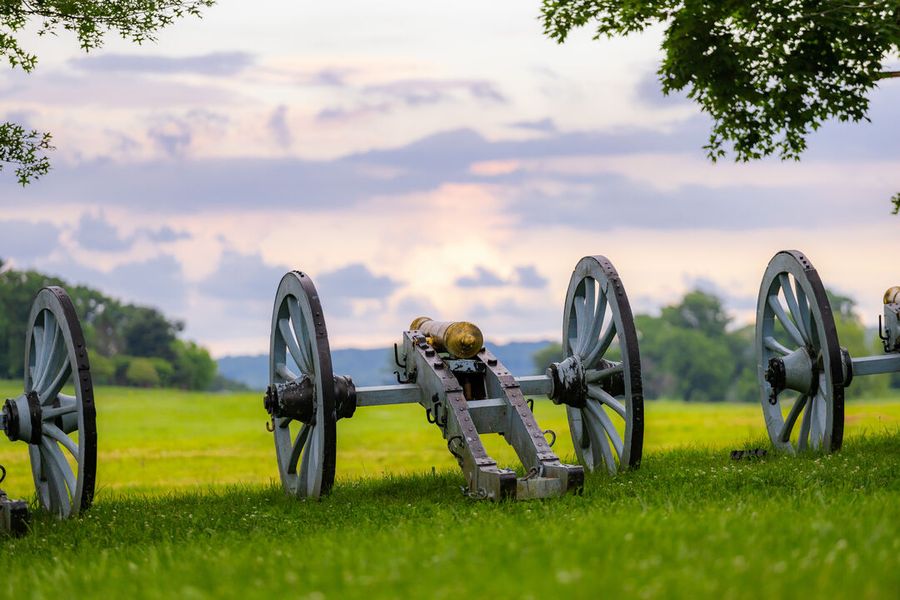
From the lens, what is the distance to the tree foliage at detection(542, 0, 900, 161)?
14.8m

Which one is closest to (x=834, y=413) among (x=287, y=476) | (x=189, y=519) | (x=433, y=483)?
(x=433, y=483)

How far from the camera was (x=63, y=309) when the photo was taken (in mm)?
10641

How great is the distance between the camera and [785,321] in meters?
12.9

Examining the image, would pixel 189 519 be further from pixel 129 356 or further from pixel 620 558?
pixel 129 356

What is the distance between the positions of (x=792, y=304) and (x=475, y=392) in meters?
3.52

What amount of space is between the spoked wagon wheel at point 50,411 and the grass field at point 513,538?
14.4 inches

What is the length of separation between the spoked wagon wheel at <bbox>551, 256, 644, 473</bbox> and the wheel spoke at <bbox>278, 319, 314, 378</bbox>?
2.44m

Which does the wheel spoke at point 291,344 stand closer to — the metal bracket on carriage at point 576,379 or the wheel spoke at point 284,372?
the wheel spoke at point 284,372

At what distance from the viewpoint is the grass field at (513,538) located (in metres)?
5.62

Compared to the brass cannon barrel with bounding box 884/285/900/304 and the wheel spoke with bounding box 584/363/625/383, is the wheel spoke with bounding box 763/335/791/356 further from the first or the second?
the wheel spoke with bounding box 584/363/625/383

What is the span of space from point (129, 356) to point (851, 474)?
57.3m

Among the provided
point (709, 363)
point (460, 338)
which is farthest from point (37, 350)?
point (709, 363)

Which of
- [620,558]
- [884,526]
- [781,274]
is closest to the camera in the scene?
[620,558]

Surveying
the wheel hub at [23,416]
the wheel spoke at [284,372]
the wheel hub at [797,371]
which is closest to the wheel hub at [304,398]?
the wheel spoke at [284,372]
